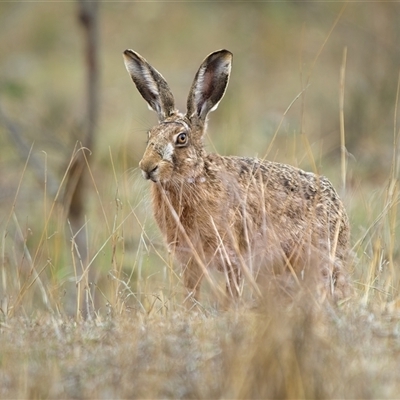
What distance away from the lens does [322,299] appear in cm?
408

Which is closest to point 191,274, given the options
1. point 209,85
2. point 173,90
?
point 209,85

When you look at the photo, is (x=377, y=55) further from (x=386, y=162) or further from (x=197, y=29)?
(x=197, y=29)

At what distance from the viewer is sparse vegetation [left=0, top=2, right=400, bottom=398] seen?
3.39m

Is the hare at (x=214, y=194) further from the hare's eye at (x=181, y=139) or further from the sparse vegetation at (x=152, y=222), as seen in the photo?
the sparse vegetation at (x=152, y=222)

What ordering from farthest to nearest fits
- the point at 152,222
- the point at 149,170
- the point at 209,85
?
the point at 152,222 < the point at 209,85 < the point at 149,170

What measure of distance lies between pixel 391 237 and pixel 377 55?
8738mm

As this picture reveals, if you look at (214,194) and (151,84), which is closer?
(214,194)

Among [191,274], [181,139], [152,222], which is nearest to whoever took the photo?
[191,274]

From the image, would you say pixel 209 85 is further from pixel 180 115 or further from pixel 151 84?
pixel 151 84

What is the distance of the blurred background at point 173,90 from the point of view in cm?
910

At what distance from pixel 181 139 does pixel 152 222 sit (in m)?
0.71

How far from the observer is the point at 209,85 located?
5809 millimetres

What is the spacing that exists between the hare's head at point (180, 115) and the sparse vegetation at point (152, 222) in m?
0.28

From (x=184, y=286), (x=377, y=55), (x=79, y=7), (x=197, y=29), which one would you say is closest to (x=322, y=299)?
(x=184, y=286)
